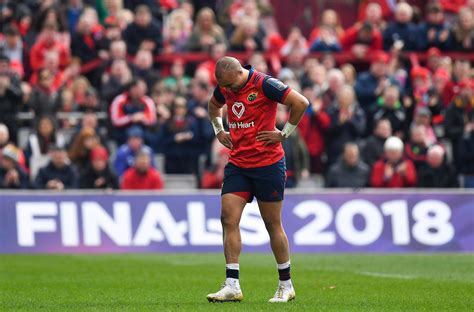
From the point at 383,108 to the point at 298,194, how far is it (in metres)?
3.93

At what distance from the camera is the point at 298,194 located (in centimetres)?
2045

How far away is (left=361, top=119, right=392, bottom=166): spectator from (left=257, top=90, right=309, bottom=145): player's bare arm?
1130cm

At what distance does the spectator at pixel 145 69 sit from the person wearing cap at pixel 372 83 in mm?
4077

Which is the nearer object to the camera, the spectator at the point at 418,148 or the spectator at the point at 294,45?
the spectator at the point at 418,148

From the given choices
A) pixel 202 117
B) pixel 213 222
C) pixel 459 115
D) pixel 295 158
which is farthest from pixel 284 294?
pixel 459 115

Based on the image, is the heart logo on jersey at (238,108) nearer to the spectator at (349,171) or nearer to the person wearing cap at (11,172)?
the person wearing cap at (11,172)

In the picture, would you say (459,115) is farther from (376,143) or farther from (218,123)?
(218,123)

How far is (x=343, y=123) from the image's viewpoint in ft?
75.9

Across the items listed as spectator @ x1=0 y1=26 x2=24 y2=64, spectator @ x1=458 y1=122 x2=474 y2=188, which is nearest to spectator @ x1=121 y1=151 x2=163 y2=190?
spectator @ x1=0 y1=26 x2=24 y2=64

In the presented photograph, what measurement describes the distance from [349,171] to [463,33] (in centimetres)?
553

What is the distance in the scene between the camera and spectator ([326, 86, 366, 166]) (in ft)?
75.4

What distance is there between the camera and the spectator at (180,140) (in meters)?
22.5

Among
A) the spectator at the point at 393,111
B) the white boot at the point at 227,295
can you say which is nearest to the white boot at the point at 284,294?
the white boot at the point at 227,295

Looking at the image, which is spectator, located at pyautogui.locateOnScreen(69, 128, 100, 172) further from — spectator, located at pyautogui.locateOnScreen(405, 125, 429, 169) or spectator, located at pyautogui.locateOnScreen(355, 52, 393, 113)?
spectator, located at pyautogui.locateOnScreen(405, 125, 429, 169)
